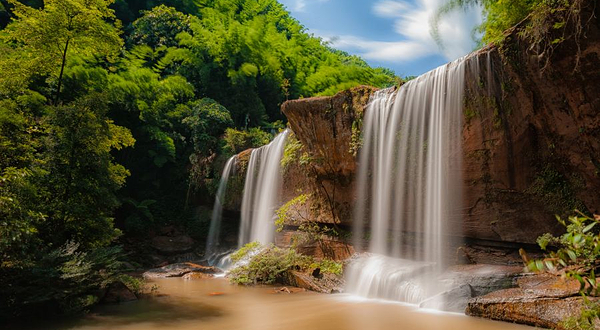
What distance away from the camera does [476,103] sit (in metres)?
10.0

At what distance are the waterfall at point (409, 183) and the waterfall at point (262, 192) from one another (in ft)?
17.7

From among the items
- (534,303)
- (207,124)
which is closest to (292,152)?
(207,124)

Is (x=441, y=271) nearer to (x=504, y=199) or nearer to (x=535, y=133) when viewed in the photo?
(x=504, y=199)

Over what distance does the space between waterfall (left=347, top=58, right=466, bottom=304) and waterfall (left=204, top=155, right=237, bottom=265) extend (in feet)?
30.2

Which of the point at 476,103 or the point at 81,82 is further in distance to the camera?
the point at 81,82

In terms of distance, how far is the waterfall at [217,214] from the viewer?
67.8ft

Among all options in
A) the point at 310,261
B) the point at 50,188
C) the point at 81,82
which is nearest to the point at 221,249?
the point at 310,261

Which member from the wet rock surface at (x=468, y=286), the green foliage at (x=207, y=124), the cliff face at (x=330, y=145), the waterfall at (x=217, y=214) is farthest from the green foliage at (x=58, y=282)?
the green foliage at (x=207, y=124)

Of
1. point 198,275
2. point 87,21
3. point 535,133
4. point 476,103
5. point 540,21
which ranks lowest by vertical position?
point 198,275

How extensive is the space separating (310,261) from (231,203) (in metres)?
8.24

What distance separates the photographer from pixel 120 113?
20.7 meters

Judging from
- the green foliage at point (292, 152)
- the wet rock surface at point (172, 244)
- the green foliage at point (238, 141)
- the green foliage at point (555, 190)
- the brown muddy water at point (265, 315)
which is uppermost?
the green foliage at point (238, 141)

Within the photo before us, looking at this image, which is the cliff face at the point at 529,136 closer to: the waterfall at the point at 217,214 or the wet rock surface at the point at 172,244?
the waterfall at the point at 217,214

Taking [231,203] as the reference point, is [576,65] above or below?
above
